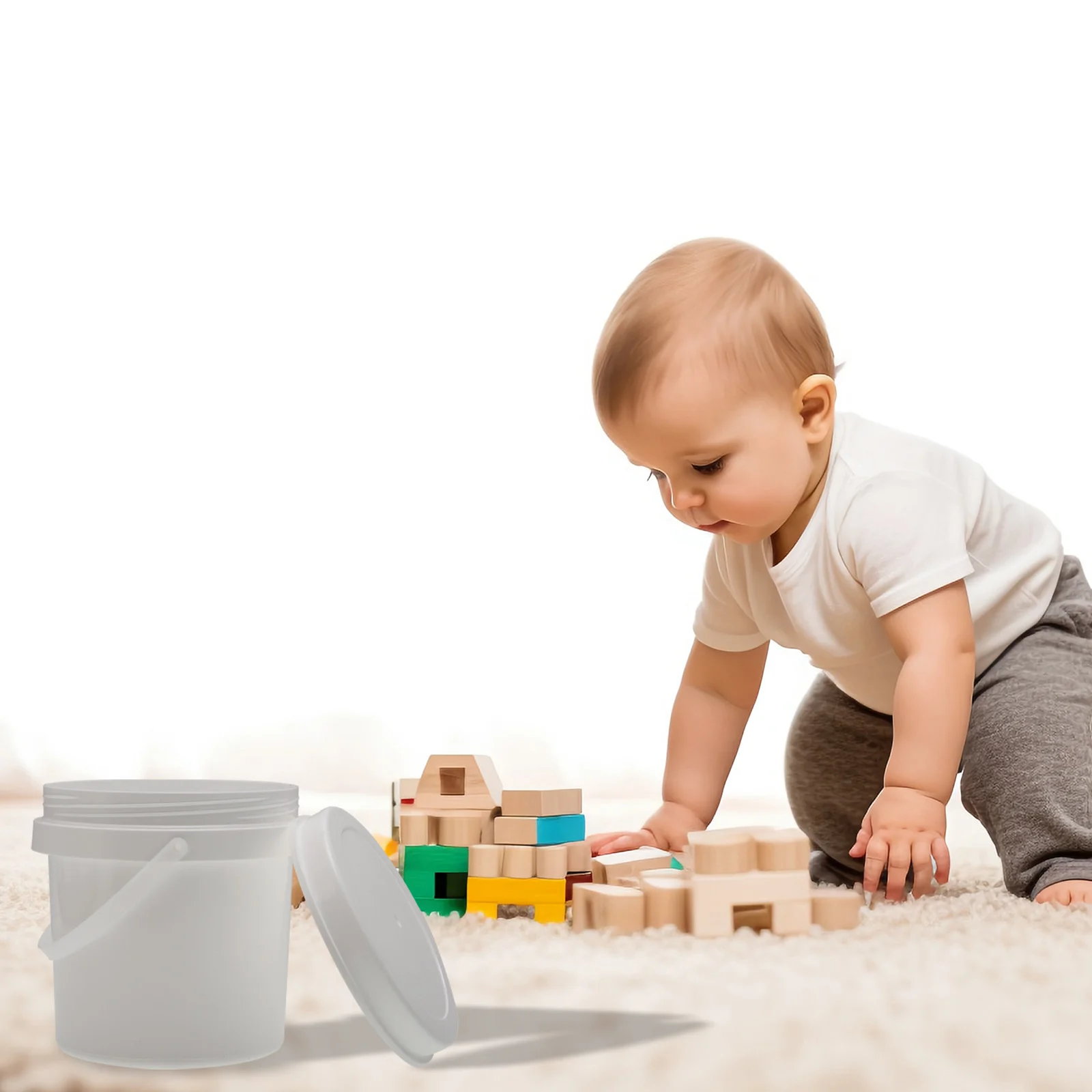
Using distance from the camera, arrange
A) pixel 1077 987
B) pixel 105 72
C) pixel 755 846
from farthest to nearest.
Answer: pixel 105 72 → pixel 755 846 → pixel 1077 987

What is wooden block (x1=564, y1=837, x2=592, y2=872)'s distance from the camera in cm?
80

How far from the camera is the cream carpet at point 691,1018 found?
0.42 meters

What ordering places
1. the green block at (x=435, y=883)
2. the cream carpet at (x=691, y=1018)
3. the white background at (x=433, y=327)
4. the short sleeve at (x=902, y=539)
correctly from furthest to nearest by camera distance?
the white background at (x=433, y=327) → the short sleeve at (x=902, y=539) → the green block at (x=435, y=883) → the cream carpet at (x=691, y=1018)

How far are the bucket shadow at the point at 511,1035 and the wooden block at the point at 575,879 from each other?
0.97 ft

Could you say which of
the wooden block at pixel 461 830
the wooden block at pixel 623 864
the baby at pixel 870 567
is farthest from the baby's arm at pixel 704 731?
the wooden block at pixel 461 830

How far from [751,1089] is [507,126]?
1.76 metres

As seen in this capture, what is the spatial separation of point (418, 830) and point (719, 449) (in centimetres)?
36

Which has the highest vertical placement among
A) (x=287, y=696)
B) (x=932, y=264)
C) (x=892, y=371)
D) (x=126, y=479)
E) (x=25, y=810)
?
(x=932, y=264)

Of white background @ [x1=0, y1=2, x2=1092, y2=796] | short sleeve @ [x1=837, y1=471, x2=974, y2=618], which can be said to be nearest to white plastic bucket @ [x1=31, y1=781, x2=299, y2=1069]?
short sleeve @ [x1=837, y1=471, x2=974, y2=618]

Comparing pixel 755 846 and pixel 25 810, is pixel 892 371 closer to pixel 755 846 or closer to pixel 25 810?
pixel 755 846

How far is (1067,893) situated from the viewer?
0.80 metres

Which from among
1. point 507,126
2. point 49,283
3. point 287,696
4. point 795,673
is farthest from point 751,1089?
point 49,283

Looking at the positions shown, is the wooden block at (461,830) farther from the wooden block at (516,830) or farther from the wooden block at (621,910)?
the wooden block at (621,910)

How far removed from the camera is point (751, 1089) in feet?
1.35
